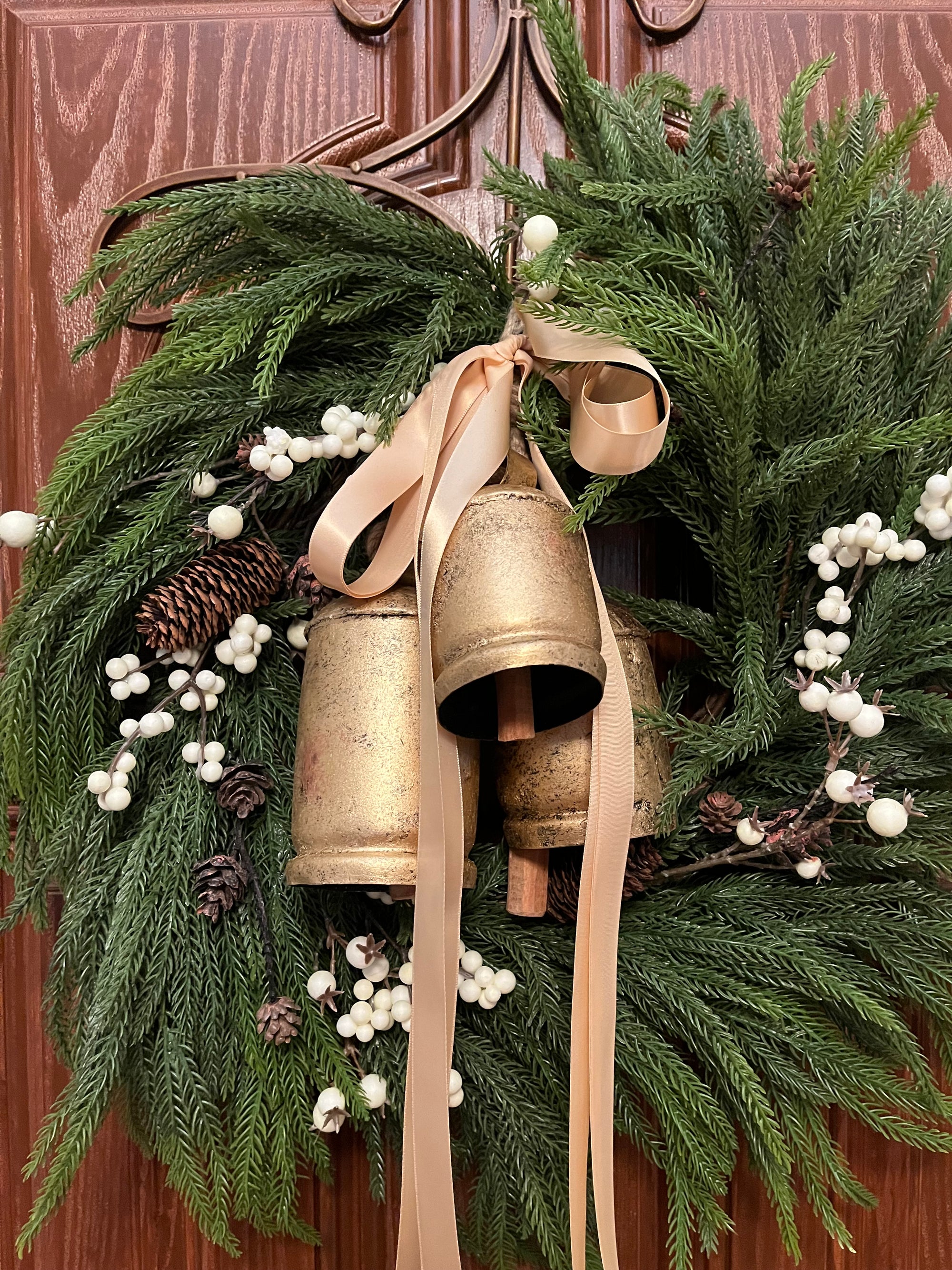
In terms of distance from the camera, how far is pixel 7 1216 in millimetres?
840

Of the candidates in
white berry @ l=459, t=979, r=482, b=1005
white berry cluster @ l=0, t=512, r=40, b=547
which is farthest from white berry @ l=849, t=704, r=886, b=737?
white berry cluster @ l=0, t=512, r=40, b=547

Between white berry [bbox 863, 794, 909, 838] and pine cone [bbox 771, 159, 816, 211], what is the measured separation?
17.1 inches

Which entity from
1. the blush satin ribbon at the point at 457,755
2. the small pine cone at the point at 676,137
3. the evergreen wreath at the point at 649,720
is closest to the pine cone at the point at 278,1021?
the evergreen wreath at the point at 649,720

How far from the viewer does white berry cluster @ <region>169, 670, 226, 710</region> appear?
651mm

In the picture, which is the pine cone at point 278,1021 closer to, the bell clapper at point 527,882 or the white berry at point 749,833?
the bell clapper at point 527,882

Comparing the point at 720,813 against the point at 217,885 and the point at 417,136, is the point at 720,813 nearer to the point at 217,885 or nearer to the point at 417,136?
the point at 217,885

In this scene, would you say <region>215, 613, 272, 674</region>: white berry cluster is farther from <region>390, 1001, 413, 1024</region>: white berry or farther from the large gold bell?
<region>390, 1001, 413, 1024</region>: white berry

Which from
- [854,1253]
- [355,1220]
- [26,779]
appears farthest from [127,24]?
[854,1253]

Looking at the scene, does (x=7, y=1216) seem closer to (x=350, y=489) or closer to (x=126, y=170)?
(x=350, y=489)

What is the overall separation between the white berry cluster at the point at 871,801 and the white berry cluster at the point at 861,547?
0.16m

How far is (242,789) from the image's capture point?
654mm

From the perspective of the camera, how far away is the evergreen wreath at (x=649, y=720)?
609mm

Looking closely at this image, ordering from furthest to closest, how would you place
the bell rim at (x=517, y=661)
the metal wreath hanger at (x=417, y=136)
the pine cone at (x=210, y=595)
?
the metal wreath hanger at (x=417, y=136) < the pine cone at (x=210, y=595) < the bell rim at (x=517, y=661)

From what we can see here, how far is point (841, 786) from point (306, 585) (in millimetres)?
427
